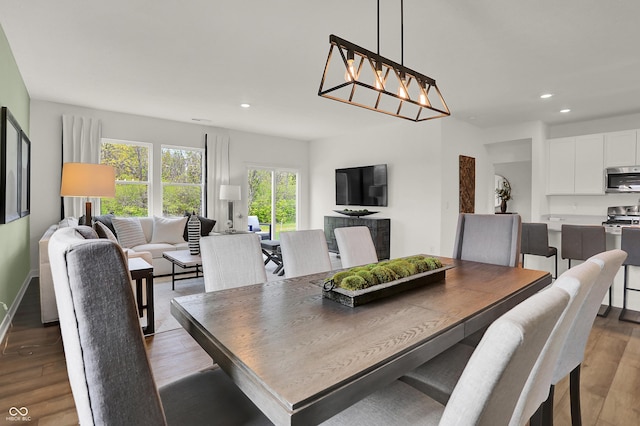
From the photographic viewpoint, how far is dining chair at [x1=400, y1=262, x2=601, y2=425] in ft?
2.93

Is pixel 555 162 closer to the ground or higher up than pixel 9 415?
higher up

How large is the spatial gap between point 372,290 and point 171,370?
1.64 meters

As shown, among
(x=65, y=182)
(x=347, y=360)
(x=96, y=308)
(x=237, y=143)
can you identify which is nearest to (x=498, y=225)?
(x=347, y=360)

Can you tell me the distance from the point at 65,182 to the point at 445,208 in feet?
16.5

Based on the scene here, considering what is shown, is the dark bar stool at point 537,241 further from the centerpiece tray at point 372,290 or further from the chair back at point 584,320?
the centerpiece tray at point 372,290

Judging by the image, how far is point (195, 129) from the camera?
247 inches

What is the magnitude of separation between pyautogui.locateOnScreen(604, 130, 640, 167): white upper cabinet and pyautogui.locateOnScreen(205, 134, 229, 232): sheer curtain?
6.35 metres

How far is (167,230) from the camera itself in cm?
536

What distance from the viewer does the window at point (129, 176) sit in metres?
5.53

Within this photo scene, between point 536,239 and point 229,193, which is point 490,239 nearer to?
point 536,239

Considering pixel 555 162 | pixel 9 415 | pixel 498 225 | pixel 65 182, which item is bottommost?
pixel 9 415

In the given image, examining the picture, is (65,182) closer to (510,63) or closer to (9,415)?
(9,415)

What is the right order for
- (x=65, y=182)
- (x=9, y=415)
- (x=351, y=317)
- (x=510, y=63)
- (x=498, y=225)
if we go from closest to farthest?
(x=351, y=317)
(x=9, y=415)
(x=498, y=225)
(x=65, y=182)
(x=510, y=63)

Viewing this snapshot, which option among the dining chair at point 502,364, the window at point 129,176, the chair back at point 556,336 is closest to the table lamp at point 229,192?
the window at point 129,176
